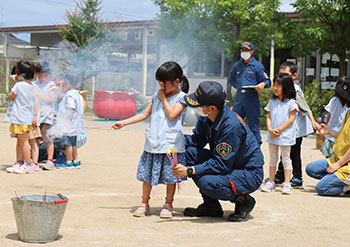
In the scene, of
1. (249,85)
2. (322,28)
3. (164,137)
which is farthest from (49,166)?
(322,28)

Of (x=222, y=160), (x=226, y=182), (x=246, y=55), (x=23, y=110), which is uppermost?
(x=246, y=55)

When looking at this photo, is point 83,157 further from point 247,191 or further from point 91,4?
point 91,4

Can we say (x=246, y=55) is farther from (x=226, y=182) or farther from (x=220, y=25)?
(x=220, y=25)

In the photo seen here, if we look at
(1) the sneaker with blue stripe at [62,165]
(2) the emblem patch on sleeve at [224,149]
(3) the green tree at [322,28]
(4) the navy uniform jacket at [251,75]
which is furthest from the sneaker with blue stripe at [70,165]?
(3) the green tree at [322,28]

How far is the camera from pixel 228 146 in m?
4.96

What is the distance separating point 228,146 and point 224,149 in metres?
0.05

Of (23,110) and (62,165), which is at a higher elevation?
(23,110)

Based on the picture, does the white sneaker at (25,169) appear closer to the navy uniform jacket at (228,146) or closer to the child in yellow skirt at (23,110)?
the child in yellow skirt at (23,110)

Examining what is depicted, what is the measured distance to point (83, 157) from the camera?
977 cm

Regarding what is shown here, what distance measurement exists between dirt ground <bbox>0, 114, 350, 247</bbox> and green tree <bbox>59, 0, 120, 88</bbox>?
6.46 metres

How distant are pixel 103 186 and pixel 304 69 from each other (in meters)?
18.2

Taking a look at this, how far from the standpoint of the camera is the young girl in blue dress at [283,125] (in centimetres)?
698

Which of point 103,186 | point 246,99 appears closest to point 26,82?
point 103,186

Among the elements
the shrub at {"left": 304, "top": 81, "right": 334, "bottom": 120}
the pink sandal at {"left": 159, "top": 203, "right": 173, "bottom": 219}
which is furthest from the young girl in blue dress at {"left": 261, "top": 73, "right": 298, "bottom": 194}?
the shrub at {"left": 304, "top": 81, "right": 334, "bottom": 120}
